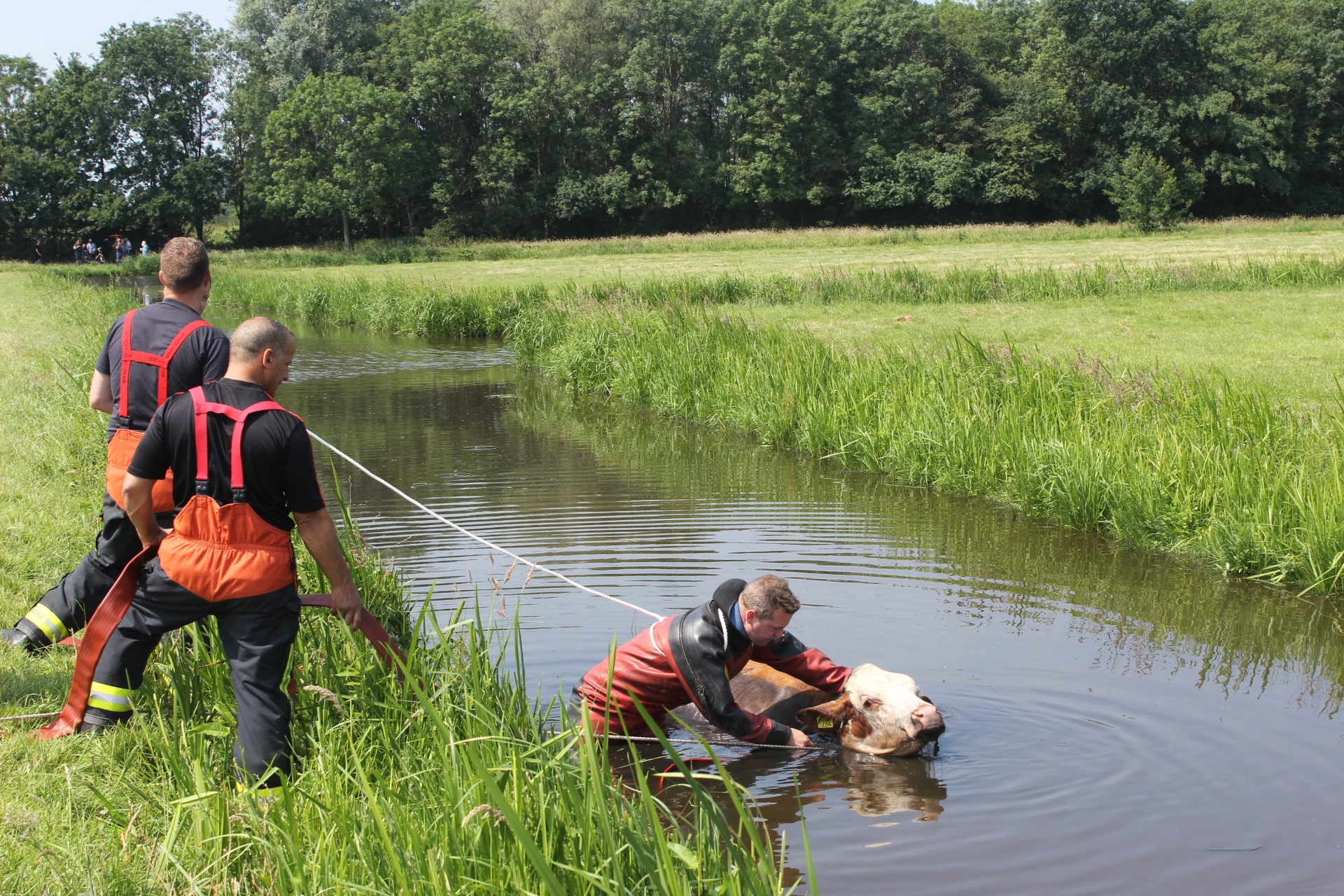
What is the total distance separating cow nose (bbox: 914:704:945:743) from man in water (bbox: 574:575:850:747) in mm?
556

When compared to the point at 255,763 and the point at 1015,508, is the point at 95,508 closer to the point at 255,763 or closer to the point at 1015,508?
the point at 255,763

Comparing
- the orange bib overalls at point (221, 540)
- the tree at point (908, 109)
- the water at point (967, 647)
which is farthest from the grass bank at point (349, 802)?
the tree at point (908, 109)

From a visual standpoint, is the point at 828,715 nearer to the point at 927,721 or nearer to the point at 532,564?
the point at 927,721

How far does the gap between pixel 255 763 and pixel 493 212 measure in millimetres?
63963

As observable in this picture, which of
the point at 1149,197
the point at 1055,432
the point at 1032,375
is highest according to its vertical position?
the point at 1149,197

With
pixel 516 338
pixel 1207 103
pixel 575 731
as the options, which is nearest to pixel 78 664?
Result: pixel 575 731

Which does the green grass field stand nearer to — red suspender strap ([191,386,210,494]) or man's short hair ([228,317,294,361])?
man's short hair ([228,317,294,361])

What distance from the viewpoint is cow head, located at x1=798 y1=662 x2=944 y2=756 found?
16.2 feet

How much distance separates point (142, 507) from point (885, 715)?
328 cm

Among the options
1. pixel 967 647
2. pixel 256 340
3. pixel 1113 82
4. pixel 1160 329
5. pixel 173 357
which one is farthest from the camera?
pixel 1113 82

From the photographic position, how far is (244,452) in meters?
3.53

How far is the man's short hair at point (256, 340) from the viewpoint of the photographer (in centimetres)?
364

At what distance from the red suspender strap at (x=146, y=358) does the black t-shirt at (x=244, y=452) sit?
1174mm

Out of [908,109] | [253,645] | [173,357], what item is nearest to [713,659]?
[253,645]
